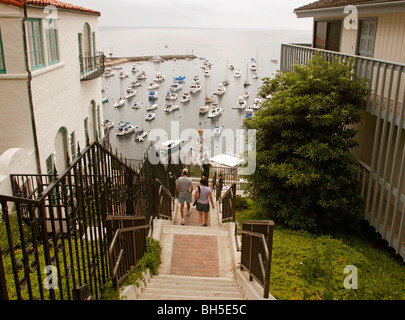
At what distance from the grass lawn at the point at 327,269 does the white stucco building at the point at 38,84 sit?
6.67 metres

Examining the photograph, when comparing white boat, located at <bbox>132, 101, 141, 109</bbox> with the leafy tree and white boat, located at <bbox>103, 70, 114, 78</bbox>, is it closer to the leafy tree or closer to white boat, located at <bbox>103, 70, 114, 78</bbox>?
white boat, located at <bbox>103, 70, 114, 78</bbox>

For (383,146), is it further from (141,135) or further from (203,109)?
(203,109)

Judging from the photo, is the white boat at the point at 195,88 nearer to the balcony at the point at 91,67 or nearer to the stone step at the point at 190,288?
the balcony at the point at 91,67

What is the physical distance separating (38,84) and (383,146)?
35.3 feet

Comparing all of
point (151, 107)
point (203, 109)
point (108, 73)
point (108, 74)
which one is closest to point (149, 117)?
point (151, 107)

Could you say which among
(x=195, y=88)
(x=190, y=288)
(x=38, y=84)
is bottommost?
(x=195, y=88)

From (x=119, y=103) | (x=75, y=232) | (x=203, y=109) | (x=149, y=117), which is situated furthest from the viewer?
(x=119, y=103)

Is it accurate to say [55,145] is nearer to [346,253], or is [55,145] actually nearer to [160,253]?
[160,253]

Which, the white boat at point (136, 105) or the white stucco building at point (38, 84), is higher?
the white stucco building at point (38, 84)

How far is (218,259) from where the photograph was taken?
7.52 metres

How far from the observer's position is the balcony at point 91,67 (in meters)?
17.1

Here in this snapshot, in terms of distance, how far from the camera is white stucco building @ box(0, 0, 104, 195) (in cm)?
1065

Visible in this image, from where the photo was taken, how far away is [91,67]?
18328 millimetres

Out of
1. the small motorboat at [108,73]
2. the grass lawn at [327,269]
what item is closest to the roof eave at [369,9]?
the grass lawn at [327,269]
